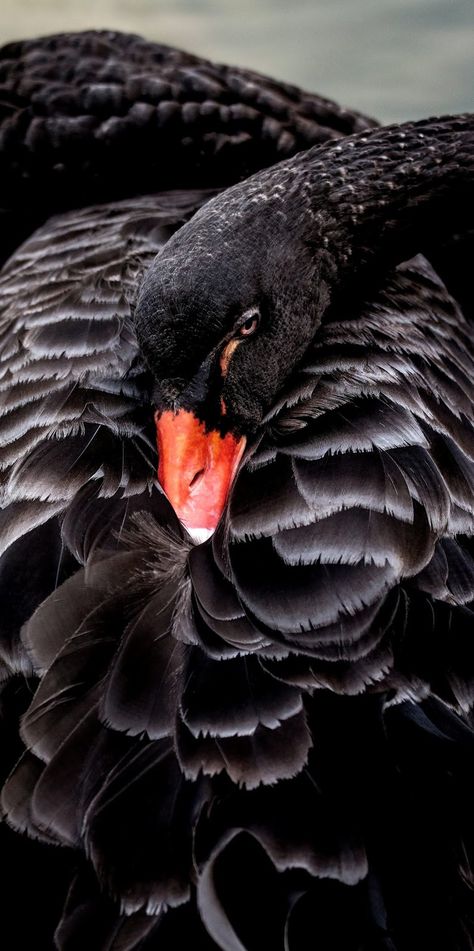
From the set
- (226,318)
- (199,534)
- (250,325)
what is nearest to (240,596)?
(199,534)

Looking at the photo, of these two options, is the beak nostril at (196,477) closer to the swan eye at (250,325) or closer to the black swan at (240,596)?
the black swan at (240,596)

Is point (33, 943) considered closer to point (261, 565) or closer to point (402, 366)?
point (261, 565)

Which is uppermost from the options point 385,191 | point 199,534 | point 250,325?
point 385,191

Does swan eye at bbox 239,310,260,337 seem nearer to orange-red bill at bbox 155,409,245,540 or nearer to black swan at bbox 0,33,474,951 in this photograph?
black swan at bbox 0,33,474,951

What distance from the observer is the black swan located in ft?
5.81

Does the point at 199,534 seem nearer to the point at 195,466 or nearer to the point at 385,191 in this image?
the point at 195,466

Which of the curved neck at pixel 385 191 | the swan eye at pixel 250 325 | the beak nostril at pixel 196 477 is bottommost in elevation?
the beak nostril at pixel 196 477

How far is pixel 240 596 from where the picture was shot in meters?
1.94

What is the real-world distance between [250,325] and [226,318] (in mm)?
136

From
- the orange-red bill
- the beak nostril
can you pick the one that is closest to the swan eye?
the orange-red bill

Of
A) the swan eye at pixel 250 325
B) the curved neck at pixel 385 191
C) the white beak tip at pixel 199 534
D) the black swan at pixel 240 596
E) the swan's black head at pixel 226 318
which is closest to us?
the black swan at pixel 240 596

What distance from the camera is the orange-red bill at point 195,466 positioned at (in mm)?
2293

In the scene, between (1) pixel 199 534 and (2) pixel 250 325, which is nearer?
(1) pixel 199 534

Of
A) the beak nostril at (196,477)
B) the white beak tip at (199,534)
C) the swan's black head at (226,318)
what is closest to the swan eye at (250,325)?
the swan's black head at (226,318)
